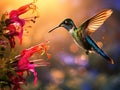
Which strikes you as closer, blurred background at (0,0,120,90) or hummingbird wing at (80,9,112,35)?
hummingbird wing at (80,9,112,35)

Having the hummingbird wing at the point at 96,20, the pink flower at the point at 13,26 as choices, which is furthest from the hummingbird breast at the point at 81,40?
the pink flower at the point at 13,26

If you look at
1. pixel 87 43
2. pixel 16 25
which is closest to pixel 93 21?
pixel 87 43

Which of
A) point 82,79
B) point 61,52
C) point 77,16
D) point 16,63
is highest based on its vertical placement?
point 16,63

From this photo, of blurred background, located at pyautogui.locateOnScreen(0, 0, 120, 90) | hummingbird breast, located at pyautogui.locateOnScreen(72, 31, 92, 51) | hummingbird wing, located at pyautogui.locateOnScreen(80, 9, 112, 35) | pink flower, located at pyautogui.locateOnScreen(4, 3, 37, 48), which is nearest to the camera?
pink flower, located at pyautogui.locateOnScreen(4, 3, 37, 48)

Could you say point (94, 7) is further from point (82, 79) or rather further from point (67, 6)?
point (82, 79)

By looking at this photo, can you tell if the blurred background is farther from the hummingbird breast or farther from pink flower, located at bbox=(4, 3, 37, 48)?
pink flower, located at bbox=(4, 3, 37, 48)

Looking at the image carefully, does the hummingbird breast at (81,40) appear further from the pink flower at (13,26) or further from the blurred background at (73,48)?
the pink flower at (13,26)

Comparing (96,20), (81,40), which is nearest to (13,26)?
(96,20)

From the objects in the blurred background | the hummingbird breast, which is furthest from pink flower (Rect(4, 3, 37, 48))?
the blurred background
